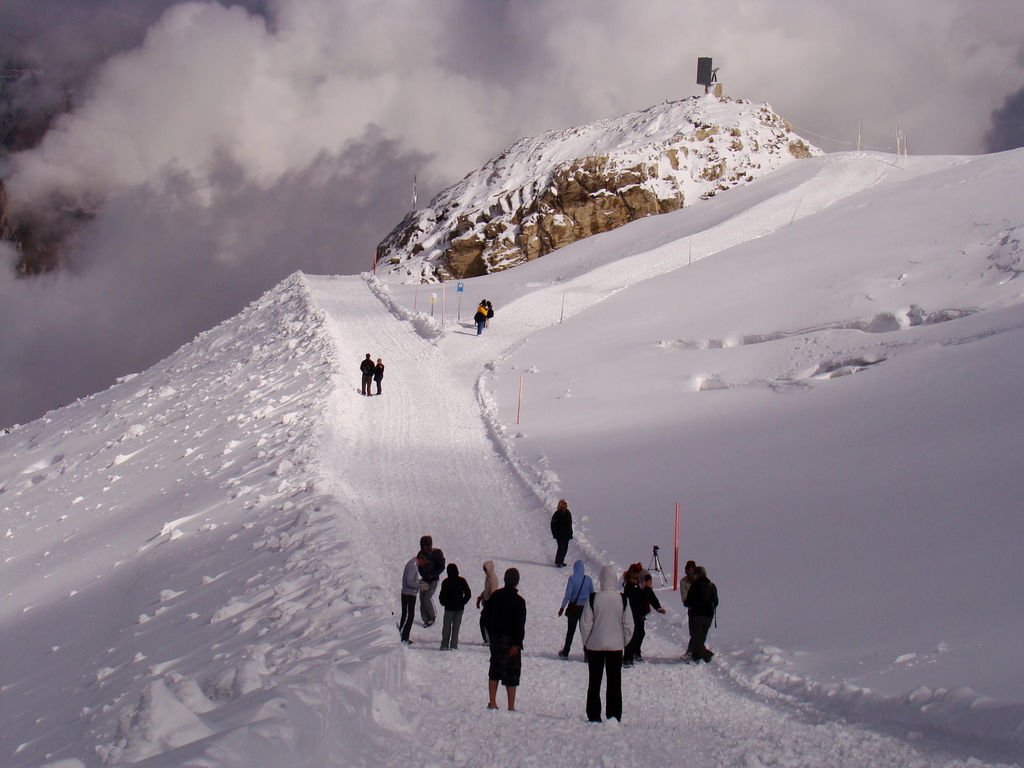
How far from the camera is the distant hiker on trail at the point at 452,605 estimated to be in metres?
9.07

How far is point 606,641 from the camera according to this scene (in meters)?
7.01

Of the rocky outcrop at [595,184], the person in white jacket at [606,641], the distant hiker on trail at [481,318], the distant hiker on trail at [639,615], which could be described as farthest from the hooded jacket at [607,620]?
the rocky outcrop at [595,184]

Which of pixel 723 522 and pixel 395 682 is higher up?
pixel 723 522

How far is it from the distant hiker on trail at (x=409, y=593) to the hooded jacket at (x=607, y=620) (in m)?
3.00

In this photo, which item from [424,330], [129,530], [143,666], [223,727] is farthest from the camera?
A: [424,330]

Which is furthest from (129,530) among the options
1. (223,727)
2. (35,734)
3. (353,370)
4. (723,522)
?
(223,727)

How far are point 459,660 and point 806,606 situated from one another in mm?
4377

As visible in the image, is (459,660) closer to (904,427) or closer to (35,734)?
(35,734)

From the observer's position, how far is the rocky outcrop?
5894 cm

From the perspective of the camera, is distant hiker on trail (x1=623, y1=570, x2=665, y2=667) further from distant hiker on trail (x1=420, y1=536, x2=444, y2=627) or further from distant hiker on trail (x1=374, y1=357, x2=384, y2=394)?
distant hiker on trail (x1=374, y1=357, x2=384, y2=394)

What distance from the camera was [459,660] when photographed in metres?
8.80

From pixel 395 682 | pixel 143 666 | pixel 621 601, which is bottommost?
pixel 143 666

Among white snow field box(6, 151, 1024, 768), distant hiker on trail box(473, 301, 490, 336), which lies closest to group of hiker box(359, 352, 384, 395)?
white snow field box(6, 151, 1024, 768)

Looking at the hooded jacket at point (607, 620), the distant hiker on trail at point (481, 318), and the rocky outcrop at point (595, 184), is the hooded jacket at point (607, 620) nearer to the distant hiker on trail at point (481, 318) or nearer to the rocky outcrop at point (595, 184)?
the distant hiker on trail at point (481, 318)
